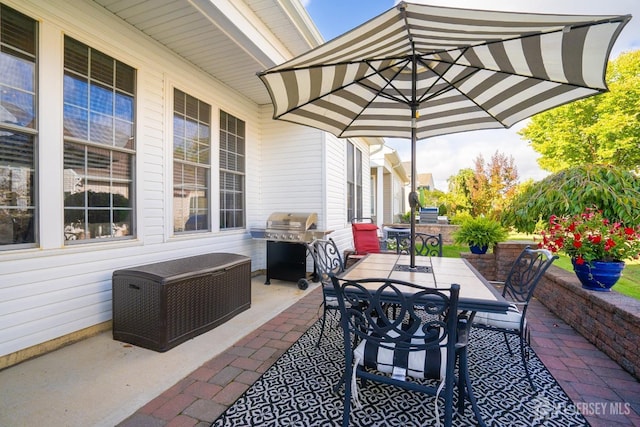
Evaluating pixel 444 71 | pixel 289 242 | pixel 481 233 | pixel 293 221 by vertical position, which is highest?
pixel 444 71

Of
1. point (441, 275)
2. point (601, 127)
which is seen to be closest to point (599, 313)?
point (441, 275)

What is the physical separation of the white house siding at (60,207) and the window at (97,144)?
4.0 inches

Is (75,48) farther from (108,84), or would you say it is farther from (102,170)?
(102,170)

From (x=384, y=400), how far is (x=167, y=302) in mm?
1992

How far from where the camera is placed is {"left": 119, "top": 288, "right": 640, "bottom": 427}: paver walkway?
1856mm

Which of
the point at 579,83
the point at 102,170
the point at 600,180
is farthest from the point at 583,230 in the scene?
the point at 102,170

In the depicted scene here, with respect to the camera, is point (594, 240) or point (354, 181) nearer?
point (594, 240)

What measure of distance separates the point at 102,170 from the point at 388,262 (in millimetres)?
3213

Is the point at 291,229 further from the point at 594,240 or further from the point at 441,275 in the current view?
the point at 594,240

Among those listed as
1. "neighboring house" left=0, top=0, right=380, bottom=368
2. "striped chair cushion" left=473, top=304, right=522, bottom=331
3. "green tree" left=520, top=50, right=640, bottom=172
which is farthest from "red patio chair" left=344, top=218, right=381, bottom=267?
"green tree" left=520, top=50, right=640, bottom=172

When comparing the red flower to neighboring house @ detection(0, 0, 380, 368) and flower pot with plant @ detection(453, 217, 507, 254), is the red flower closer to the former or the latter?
flower pot with plant @ detection(453, 217, 507, 254)

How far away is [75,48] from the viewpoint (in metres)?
2.95

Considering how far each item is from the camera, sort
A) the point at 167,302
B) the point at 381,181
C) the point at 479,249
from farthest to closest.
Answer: the point at 381,181
the point at 479,249
the point at 167,302

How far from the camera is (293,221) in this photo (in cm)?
513
